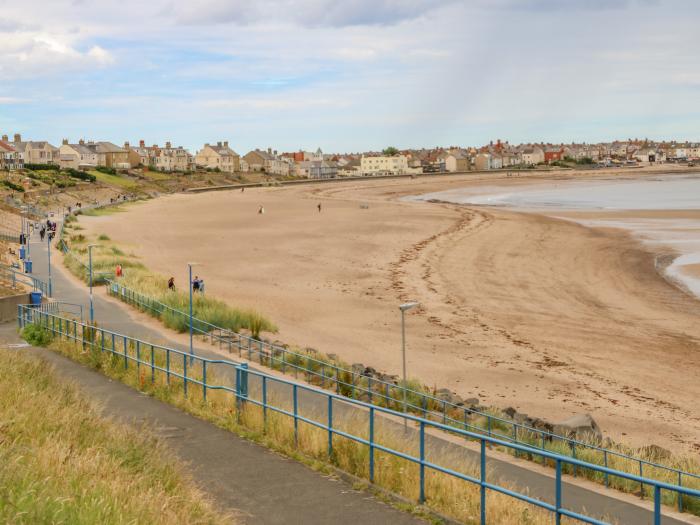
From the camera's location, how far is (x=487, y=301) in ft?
115

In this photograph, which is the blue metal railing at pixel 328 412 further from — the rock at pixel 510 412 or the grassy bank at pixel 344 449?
the rock at pixel 510 412

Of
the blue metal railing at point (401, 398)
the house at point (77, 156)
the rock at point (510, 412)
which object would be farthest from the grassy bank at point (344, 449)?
the house at point (77, 156)

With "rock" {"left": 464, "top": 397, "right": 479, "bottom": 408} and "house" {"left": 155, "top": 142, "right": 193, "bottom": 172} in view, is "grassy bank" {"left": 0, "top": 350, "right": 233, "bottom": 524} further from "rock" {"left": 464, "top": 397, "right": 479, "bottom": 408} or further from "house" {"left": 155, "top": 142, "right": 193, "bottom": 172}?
"house" {"left": 155, "top": 142, "right": 193, "bottom": 172}

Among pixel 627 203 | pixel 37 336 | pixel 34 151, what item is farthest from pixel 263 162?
pixel 37 336

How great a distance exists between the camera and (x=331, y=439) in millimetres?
10883

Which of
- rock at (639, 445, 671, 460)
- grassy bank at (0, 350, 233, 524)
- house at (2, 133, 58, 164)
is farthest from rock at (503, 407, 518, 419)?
house at (2, 133, 58, 164)

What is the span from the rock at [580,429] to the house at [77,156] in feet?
459

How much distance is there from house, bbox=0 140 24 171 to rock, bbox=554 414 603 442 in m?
112

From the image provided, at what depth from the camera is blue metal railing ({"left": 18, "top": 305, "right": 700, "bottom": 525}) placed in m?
7.62

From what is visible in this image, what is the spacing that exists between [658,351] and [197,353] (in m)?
14.3

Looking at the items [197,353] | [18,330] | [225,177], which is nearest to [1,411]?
[197,353]

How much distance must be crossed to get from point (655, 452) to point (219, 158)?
531 feet

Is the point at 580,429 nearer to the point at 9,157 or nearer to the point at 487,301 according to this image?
the point at 487,301

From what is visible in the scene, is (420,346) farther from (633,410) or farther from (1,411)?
(1,411)
